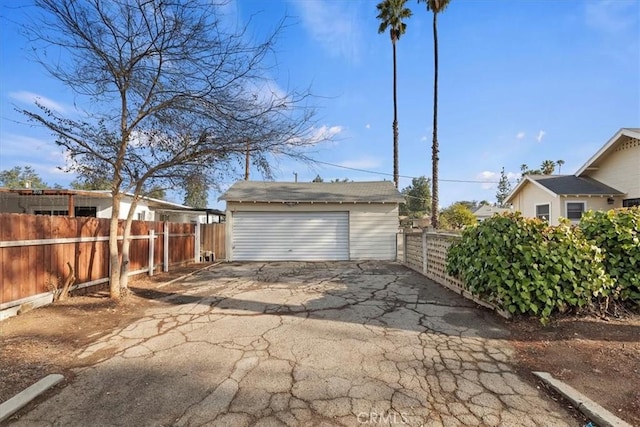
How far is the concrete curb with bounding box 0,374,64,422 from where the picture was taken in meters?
2.58

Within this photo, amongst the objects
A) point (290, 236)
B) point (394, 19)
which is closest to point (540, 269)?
point (290, 236)

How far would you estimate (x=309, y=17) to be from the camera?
19.5ft

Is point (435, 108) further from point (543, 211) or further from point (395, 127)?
point (543, 211)

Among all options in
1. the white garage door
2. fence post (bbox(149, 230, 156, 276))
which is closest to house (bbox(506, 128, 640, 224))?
the white garage door

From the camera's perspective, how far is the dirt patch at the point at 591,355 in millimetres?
2871

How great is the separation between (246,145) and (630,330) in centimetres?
632

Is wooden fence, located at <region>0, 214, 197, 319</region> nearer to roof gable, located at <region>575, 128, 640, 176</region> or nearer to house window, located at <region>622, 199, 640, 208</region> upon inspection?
roof gable, located at <region>575, 128, 640, 176</region>

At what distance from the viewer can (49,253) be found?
18.1 ft

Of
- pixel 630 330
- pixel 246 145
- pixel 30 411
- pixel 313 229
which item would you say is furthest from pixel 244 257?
pixel 630 330

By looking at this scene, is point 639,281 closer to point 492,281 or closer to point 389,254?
point 492,281

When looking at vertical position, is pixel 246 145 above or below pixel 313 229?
above

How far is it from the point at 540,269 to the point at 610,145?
12.3 m

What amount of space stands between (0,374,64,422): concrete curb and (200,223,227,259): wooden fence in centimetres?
1011

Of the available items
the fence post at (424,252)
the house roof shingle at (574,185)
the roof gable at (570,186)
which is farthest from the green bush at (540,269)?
the house roof shingle at (574,185)
